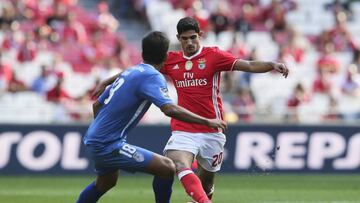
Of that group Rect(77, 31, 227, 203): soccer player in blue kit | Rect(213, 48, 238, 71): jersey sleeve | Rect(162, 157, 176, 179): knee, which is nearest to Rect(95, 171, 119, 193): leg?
Rect(77, 31, 227, 203): soccer player in blue kit

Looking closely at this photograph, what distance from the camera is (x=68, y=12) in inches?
880

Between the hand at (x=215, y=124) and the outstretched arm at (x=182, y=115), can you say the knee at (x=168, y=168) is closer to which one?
the outstretched arm at (x=182, y=115)

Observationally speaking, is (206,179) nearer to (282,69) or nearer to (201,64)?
(201,64)

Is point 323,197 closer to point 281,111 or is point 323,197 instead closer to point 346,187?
point 346,187

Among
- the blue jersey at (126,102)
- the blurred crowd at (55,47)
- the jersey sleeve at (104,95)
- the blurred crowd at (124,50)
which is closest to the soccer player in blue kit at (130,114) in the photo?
the blue jersey at (126,102)

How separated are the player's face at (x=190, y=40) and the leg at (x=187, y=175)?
1.13m

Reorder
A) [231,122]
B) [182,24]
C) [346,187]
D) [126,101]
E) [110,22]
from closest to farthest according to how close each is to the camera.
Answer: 1. [126,101]
2. [182,24]
3. [346,187]
4. [231,122]
5. [110,22]

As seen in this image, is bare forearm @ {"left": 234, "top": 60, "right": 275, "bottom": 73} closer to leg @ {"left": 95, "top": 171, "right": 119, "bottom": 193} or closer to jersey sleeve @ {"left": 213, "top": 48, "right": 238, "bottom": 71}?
jersey sleeve @ {"left": 213, "top": 48, "right": 238, "bottom": 71}

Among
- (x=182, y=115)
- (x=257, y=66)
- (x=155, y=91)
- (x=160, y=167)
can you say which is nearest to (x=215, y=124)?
(x=182, y=115)

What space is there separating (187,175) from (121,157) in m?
1.08

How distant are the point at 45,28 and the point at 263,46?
526 centimetres

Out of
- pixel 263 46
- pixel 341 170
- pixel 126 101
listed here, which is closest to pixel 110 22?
pixel 263 46

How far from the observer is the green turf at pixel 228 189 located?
566 inches

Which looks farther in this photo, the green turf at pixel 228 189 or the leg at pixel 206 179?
the green turf at pixel 228 189
